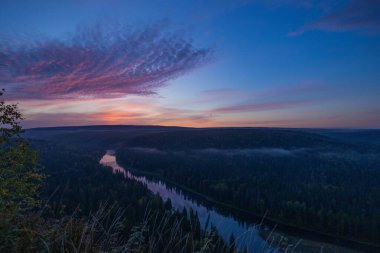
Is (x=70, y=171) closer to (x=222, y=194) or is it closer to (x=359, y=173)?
(x=222, y=194)

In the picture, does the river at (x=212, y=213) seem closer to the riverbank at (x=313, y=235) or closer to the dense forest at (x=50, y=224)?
the riverbank at (x=313, y=235)

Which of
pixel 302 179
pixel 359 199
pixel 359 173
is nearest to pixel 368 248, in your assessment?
pixel 359 199

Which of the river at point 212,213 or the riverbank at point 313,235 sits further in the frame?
the riverbank at point 313,235

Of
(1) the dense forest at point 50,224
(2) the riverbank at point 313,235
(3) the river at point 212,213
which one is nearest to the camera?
(1) the dense forest at point 50,224

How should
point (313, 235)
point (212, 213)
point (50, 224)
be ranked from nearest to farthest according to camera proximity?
point (50, 224)
point (313, 235)
point (212, 213)

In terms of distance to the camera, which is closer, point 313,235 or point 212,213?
point 313,235

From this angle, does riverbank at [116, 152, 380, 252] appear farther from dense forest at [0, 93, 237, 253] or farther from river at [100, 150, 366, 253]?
dense forest at [0, 93, 237, 253]

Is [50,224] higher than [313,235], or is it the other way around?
[50,224]

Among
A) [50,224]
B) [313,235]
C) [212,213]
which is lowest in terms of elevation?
[313,235]

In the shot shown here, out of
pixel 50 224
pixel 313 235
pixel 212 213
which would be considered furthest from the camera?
pixel 212 213

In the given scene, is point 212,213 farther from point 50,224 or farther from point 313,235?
point 50,224

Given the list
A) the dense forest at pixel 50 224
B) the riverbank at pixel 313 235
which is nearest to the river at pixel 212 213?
the riverbank at pixel 313 235

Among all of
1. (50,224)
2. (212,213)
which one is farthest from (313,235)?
(50,224)
